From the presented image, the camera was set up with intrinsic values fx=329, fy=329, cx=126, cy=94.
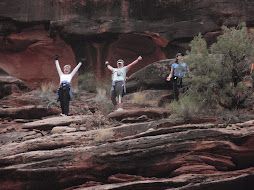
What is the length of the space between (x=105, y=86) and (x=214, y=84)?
8253mm

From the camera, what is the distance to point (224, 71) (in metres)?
9.91

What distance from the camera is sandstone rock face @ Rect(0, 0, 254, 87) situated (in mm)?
16797

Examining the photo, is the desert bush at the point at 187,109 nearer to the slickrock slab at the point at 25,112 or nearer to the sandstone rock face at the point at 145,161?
the sandstone rock face at the point at 145,161

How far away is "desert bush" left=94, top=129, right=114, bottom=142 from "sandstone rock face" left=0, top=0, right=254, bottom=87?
978cm

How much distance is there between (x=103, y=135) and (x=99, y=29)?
33.3 feet

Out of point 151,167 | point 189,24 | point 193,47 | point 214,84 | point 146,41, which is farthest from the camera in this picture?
point 146,41

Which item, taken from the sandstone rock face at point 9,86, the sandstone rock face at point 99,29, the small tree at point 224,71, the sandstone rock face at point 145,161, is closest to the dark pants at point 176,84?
the small tree at point 224,71

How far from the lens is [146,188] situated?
20.9 feet

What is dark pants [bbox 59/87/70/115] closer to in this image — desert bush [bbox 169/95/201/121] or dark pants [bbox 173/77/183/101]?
desert bush [bbox 169/95/201/121]

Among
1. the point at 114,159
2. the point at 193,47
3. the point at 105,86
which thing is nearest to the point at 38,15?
the point at 105,86

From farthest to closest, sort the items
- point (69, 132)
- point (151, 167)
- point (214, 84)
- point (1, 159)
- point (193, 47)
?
point (193, 47) < point (214, 84) < point (69, 132) < point (1, 159) < point (151, 167)

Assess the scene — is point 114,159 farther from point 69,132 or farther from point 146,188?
point 69,132

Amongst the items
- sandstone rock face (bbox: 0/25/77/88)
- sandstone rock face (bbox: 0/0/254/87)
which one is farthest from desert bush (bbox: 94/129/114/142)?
sandstone rock face (bbox: 0/25/77/88)

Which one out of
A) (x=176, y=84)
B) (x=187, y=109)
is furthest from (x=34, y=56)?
(x=187, y=109)
